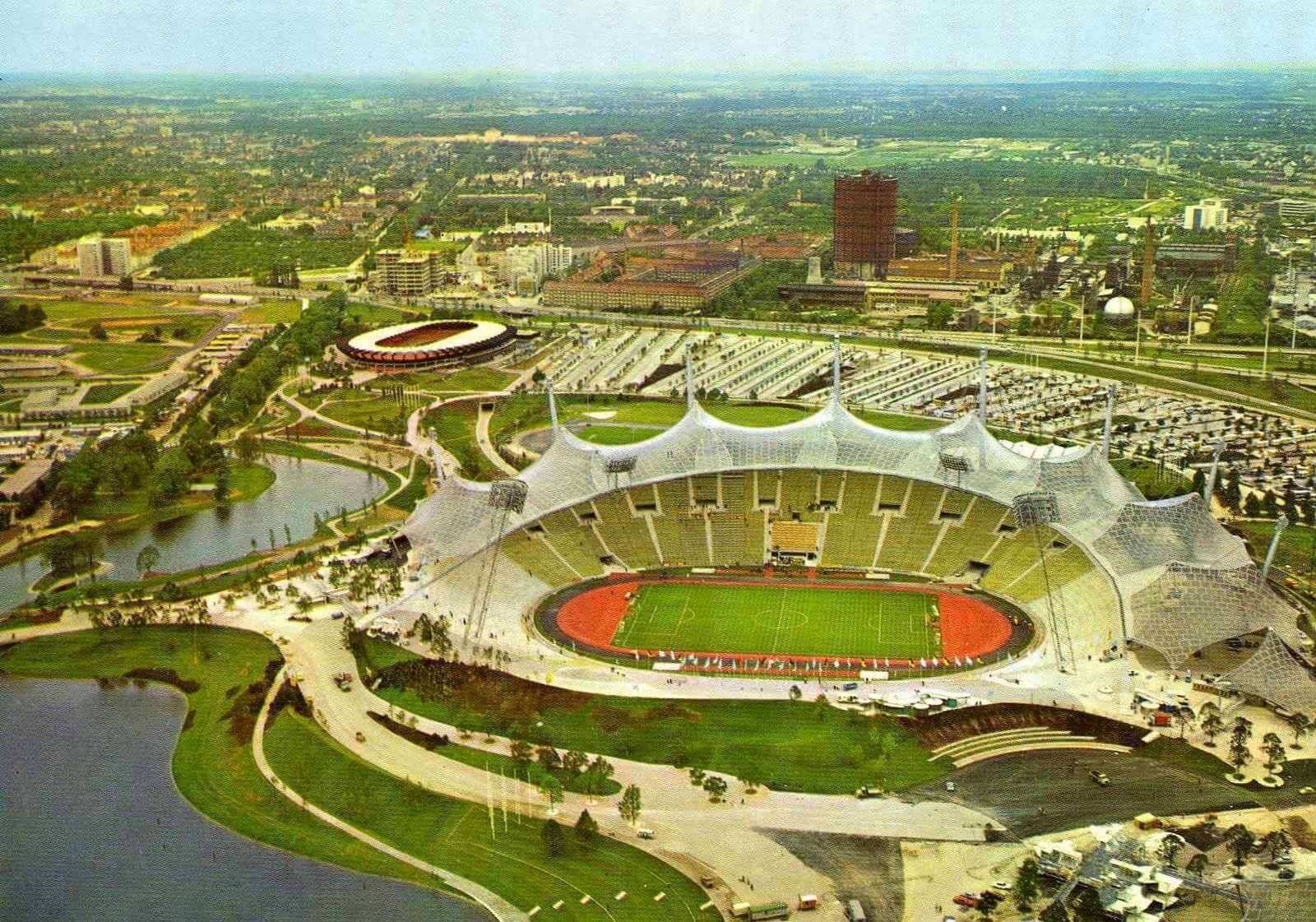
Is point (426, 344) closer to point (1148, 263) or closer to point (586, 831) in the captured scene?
point (1148, 263)

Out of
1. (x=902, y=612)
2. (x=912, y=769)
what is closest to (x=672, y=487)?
(x=902, y=612)

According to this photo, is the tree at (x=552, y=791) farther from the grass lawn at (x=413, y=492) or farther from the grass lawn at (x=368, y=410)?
the grass lawn at (x=368, y=410)

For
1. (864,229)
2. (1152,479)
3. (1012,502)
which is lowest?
(1152,479)

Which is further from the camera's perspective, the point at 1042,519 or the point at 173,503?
the point at 173,503

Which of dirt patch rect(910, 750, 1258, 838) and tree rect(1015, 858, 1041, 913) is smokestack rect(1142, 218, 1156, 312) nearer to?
dirt patch rect(910, 750, 1258, 838)

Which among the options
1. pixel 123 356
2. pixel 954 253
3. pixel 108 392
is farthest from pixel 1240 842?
pixel 954 253

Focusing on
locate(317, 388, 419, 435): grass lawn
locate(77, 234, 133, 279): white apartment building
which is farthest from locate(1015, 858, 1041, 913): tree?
locate(77, 234, 133, 279): white apartment building

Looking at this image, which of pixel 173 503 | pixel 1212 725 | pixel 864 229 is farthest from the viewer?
pixel 864 229
